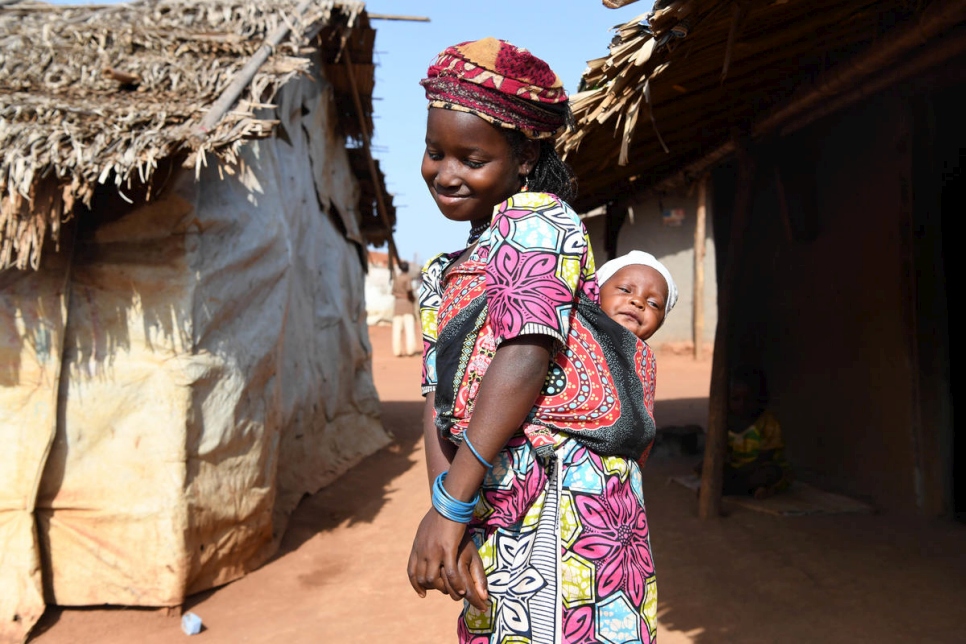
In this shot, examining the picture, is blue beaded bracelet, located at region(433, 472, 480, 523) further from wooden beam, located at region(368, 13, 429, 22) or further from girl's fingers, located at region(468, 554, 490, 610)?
wooden beam, located at region(368, 13, 429, 22)

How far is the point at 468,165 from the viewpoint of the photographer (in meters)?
1.46

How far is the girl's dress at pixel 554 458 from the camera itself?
4.43 feet

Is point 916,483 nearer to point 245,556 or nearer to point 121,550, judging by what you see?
point 245,556

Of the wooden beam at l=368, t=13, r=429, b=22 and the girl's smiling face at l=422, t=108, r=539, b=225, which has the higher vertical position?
the wooden beam at l=368, t=13, r=429, b=22

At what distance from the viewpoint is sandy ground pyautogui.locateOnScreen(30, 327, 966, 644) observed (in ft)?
11.7

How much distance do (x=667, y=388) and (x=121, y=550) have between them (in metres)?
8.44

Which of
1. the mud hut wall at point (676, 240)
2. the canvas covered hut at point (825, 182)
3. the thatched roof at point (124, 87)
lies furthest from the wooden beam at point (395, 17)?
the mud hut wall at point (676, 240)

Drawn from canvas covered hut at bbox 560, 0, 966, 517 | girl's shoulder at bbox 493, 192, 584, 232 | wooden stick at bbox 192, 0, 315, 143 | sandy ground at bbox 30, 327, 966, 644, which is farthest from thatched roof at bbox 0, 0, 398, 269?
girl's shoulder at bbox 493, 192, 584, 232

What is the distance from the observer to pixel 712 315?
13273mm

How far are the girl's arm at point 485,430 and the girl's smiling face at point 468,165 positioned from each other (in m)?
0.32

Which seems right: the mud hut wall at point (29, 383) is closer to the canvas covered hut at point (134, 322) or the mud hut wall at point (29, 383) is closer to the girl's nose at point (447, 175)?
the canvas covered hut at point (134, 322)

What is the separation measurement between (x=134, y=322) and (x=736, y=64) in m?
3.34

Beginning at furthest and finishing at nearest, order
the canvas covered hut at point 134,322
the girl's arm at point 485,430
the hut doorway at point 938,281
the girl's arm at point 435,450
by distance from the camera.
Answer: the hut doorway at point 938,281 → the canvas covered hut at point 134,322 → the girl's arm at point 435,450 → the girl's arm at point 485,430

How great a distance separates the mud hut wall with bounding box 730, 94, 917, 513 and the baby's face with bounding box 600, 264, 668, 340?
11.7 ft
